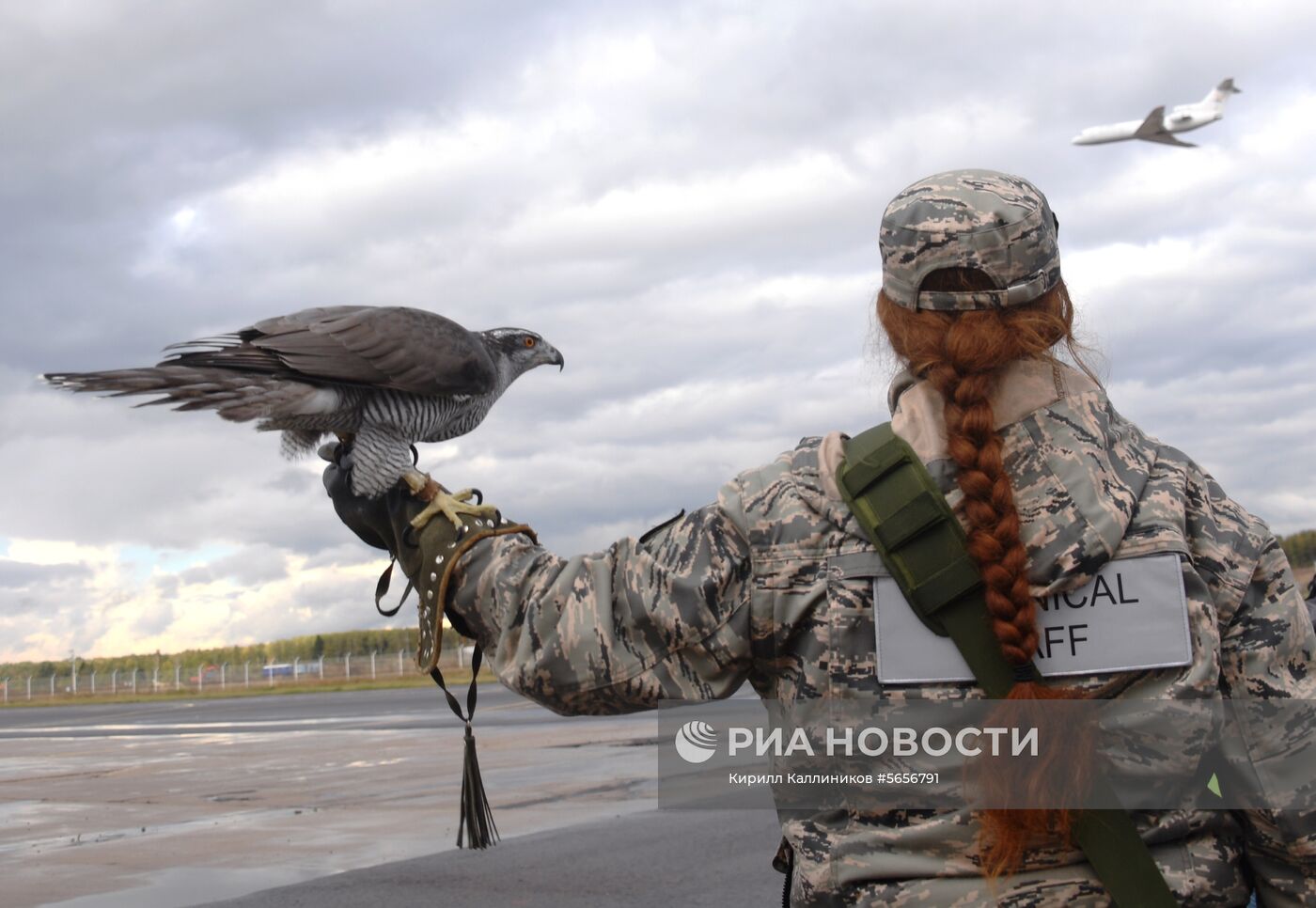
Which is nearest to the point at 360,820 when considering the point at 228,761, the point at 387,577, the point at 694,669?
the point at 228,761

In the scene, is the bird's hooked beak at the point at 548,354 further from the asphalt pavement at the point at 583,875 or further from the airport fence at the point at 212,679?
the airport fence at the point at 212,679

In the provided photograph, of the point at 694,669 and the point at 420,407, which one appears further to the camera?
the point at 420,407

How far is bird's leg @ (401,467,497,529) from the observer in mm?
2346

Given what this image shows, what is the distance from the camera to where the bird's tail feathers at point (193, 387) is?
3.12 metres

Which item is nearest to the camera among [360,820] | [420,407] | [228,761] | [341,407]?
[341,407]

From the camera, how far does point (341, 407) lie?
130 inches

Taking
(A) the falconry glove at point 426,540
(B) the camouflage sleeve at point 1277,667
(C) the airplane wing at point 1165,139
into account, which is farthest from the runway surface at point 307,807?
(C) the airplane wing at point 1165,139

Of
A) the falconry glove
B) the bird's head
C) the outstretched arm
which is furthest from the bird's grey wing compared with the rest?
the bird's head

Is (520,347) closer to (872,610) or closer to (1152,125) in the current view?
(872,610)

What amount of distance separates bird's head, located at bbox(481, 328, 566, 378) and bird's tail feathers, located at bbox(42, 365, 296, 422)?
169cm

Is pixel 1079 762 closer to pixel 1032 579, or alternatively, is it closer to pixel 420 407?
Result: pixel 1032 579

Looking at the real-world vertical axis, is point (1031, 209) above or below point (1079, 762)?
above

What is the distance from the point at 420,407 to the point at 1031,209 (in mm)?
2000

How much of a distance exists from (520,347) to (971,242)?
3.58 m
